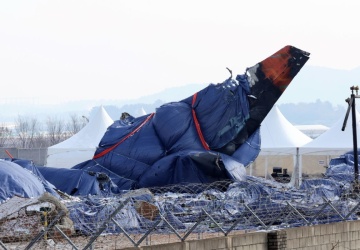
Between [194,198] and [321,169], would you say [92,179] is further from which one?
[321,169]

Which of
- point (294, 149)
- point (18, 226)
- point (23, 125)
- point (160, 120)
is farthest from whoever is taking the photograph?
point (23, 125)

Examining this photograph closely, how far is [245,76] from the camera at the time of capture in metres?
29.3

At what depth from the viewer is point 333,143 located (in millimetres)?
43531

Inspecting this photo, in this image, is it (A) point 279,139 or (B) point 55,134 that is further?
(B) point 55,134

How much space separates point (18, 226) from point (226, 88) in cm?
1380

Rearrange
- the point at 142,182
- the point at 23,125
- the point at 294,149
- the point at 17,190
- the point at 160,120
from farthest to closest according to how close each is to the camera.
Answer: the point at 23,125 < the point at 294,149 < the point at 160,120 < the point at 142,182 < the point at 17,190

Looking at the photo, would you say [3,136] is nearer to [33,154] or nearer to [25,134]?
[25,134]

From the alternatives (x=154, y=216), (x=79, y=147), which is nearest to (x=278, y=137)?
(x=79, y=147)

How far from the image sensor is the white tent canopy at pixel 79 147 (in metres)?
46.2

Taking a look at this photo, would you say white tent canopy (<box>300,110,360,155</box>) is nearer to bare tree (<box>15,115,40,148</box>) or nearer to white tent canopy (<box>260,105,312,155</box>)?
white tent canopy (<box>260,105,312,155</box>)

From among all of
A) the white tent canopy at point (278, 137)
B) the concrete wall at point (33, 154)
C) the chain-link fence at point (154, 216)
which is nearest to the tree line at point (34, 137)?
the concrete wall at point (33, 154)

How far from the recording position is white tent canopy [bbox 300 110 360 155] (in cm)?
4293

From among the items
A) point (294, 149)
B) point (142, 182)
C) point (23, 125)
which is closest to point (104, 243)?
point (142, 182)

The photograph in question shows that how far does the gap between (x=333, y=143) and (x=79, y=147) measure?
1226cm
